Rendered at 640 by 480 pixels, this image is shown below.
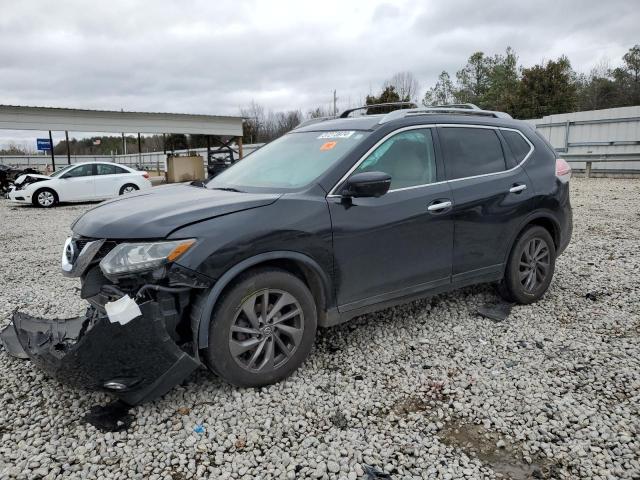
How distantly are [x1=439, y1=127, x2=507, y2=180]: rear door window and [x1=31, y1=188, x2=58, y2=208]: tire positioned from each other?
48.5ft

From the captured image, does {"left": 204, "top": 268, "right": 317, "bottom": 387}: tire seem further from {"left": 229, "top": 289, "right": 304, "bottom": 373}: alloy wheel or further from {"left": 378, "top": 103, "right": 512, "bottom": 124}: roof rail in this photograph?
{"left": 378, "top": 103, "right": 512, "bottom": 124}: roof rail

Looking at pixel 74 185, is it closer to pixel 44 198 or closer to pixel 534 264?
pixel 44 198

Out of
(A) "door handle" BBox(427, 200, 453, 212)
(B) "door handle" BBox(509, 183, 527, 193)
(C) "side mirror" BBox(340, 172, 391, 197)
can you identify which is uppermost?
(C) "side mirror" BBox(340, 172, 391, 197)

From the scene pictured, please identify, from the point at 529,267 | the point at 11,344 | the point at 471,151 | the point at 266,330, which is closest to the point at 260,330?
the point at 266,330

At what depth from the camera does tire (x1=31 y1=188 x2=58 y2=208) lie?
48.9 ft

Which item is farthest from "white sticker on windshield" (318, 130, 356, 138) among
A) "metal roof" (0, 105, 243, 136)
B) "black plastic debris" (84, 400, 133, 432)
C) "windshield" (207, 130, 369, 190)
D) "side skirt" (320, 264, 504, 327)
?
"metal roof" (0, 105, 243, 136)

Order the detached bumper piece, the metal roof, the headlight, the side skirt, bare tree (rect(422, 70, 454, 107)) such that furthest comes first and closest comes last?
bare tree (rect(422, 70, 454, 107)), the metal roof, the side skirt, the headlight, the detached bumper piece

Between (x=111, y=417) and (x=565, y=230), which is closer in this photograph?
(x=111, y=417)

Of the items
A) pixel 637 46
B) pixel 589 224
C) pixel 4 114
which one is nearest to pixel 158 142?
pixel 4 114

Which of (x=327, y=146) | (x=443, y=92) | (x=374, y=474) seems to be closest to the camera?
A: (x=374, y=474)

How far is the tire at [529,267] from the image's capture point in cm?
439

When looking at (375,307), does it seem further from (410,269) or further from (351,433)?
(351,433)

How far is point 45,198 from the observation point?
1505cm

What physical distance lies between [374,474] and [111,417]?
1.59 metres
